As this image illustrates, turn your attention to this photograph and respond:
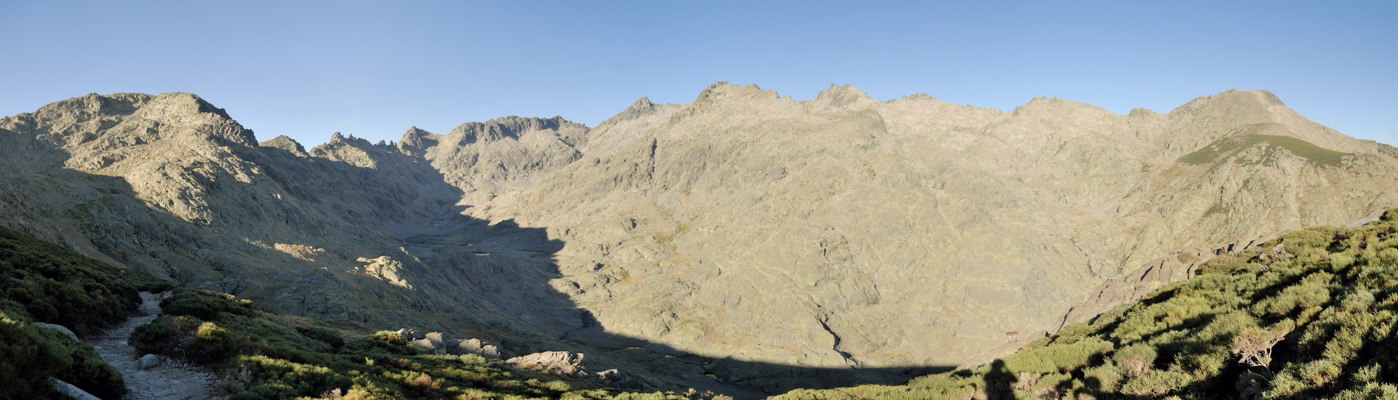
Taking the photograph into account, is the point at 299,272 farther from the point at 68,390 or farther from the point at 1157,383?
the point at 1157,383

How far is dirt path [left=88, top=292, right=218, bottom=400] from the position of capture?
17.2m

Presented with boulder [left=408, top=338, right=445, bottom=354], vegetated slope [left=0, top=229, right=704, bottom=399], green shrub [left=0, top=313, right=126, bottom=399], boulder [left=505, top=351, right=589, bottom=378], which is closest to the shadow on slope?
boulder [left=505, top=351, right=589, bottom=378]

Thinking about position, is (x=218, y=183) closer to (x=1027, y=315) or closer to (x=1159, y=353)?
(x=1159, y=353)

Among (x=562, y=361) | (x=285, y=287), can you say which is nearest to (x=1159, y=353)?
(x=562, y=361)

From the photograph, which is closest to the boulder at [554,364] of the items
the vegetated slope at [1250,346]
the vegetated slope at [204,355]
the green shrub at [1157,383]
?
the vegetated slope at [204,355]

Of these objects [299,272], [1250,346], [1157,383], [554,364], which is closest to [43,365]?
[554,364]

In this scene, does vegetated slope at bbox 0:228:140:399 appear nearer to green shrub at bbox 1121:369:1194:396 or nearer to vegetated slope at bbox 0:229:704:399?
vegetated slope at bbox 0:229:704:399

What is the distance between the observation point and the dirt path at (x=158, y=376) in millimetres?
17234

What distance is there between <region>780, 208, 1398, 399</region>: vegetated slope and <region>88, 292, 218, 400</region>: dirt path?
21.8 m

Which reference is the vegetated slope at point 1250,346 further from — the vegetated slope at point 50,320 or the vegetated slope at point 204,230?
the vegetated slope at point 204,230

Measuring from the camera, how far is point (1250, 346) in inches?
575

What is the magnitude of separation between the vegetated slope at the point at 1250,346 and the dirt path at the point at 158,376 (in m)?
21.8

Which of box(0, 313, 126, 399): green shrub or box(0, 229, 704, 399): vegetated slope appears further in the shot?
box(0, 229, 704, 399): vegetated slope

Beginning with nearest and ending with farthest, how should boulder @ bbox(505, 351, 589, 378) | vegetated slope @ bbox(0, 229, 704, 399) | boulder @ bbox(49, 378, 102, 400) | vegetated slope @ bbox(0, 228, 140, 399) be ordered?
vegetated slope @ bbox(0, 228, 140, 399), boulder @ bbox(49, 378, 102, 400), vegetated slope @ bbox(0, 229, 704, 399), boulder @ bbox(505, 351, 589, 378)
